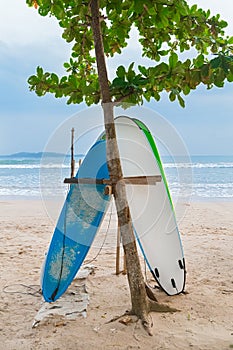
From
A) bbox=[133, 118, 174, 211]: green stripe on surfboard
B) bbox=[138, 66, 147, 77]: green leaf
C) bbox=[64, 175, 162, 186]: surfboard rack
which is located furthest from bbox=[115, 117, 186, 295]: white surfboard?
bbox=[138, 66, 147, 77]: green leaf

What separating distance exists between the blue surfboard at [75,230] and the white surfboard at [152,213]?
31 centimetres

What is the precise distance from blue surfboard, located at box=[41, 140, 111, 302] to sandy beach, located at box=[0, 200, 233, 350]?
286 mm

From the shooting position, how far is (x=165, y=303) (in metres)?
3.02

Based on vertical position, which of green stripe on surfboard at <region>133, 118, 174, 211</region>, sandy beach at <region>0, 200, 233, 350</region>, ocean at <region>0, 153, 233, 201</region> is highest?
green stripe on surfboard at <region>133, 118, 174, 211</region>

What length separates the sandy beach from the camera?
94.1 inches

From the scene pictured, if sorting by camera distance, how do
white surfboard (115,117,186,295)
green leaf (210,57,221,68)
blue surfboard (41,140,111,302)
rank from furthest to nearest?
white surfboard (115,117,186,295), blue surfboard (41,140,111,302), green leaf (210,57,221,68)

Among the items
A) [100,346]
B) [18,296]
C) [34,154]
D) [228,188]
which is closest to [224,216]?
[18,296]

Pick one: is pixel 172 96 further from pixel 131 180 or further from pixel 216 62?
pixel 131 180

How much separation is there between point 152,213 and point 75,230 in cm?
70

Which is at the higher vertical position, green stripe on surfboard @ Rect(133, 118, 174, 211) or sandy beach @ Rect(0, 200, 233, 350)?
green stripe on surfboard @ Rect(133, 118, 174, 211)

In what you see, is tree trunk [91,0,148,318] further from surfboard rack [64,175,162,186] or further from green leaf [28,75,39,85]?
green leaf [28,75,39,85]

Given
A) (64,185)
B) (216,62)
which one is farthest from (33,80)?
(64,185)

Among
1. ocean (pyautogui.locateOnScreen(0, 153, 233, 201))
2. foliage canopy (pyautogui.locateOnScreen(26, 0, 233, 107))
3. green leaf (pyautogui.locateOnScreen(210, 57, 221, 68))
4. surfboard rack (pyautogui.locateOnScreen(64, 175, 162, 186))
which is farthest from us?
ocean (pyautogui.locateOnScreen(0, 153, 233, 201))

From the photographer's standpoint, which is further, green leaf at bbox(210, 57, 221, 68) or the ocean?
the ocean
